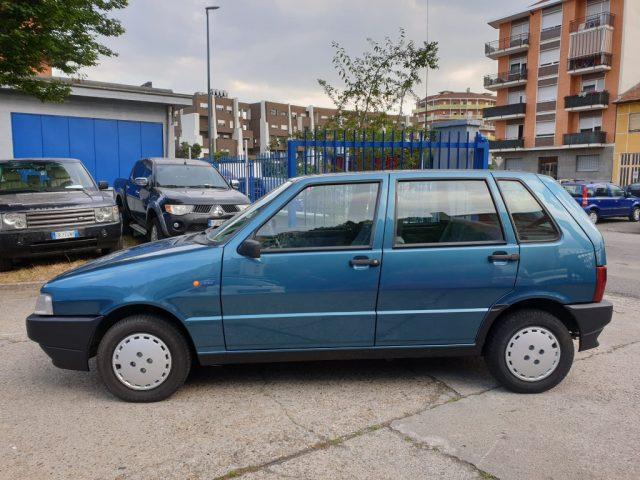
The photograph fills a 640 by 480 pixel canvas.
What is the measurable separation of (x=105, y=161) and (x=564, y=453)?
54.3ft

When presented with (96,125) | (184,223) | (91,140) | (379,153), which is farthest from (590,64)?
(184,223)

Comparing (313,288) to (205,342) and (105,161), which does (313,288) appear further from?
(105,161)

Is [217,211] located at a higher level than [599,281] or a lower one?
higher

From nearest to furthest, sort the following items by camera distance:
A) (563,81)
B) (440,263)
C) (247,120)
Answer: (440,263)
(563,81)
(247,120)

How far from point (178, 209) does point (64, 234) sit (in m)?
1.82

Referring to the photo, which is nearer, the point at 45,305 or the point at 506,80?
the point at 45,305

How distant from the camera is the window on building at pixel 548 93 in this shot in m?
44.7

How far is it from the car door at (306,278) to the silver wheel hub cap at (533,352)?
43.3 inches

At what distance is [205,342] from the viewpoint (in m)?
3.79

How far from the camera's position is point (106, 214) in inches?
333

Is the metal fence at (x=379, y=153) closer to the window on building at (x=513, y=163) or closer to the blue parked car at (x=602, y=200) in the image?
the blue parked car at (x=602, y=200)

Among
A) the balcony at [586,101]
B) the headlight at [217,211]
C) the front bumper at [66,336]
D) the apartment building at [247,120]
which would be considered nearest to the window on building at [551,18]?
the balcony at [586,101]

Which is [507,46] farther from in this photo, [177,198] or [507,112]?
[177,198]

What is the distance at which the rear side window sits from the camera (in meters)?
3.97
